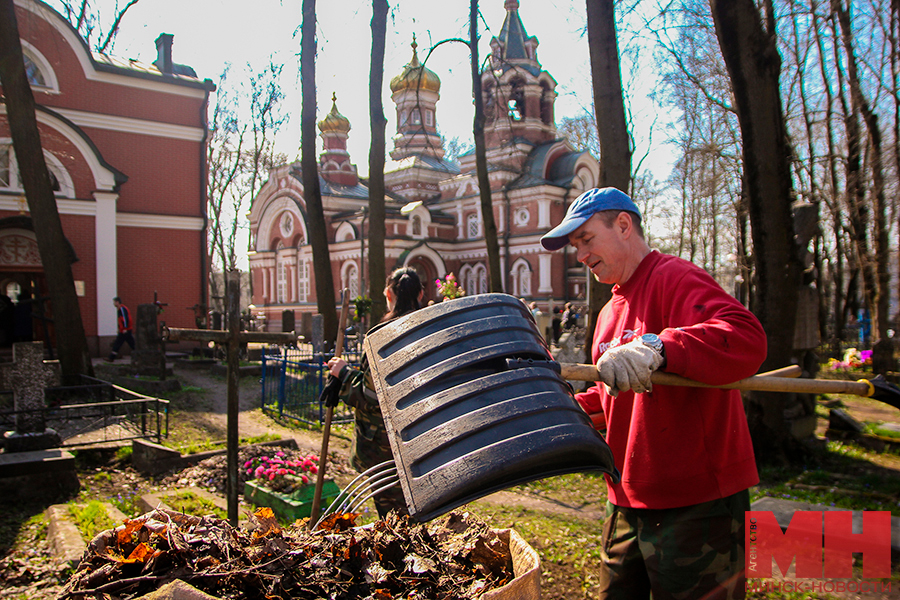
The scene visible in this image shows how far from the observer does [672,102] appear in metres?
20.1

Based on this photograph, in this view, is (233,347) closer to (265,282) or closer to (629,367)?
(629,367)

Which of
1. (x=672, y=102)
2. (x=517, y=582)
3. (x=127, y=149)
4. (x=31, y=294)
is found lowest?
(x=517, y=582)

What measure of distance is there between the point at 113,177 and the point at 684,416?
1873cm

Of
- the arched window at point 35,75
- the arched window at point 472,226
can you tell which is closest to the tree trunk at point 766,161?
the arched window at point 35,75

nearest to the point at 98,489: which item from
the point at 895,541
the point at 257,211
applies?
the point at 895,541

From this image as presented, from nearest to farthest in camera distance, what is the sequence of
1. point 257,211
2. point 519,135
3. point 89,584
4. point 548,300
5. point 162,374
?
point 89,584 → point 162,374 → point 548,300 → point 519,135 → point 257,211

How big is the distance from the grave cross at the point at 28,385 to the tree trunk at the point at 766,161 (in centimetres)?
792

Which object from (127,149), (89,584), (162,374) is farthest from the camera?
(127,149)

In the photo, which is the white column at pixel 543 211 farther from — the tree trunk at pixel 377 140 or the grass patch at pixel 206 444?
the grass patch at pixel 206 444

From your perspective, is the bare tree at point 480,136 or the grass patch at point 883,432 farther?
the bare tree at point 480,136

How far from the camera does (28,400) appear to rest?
622 cm

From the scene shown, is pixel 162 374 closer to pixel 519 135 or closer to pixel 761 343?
pixel 761 343

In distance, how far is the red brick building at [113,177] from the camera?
16359 mm

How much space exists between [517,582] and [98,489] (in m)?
5.54
